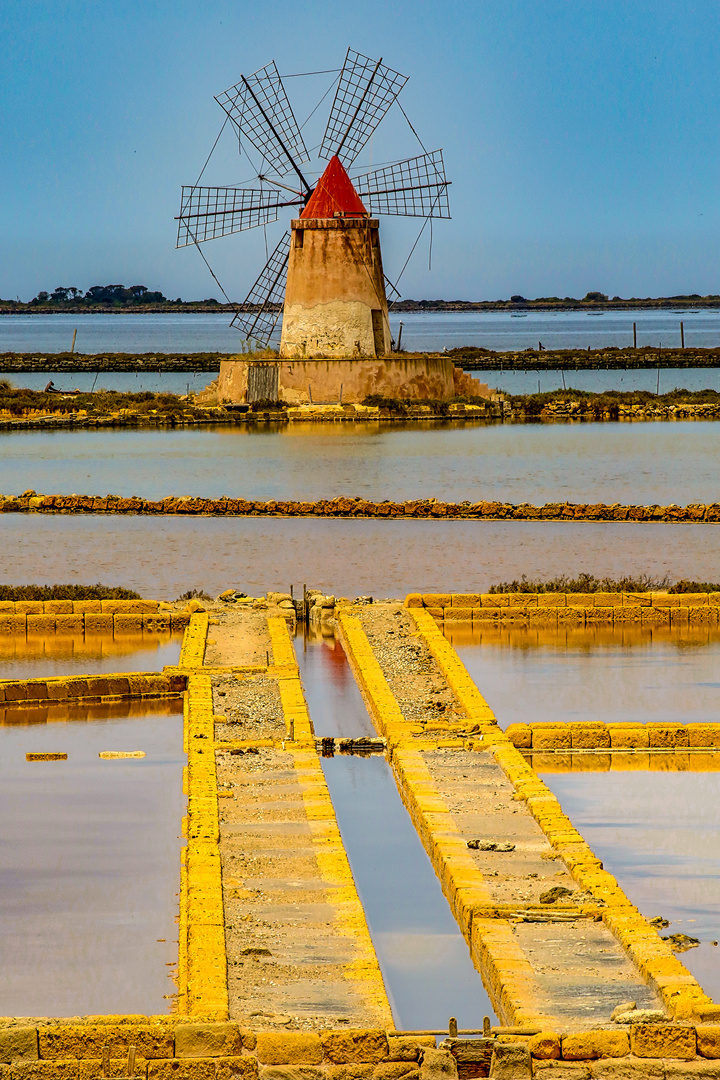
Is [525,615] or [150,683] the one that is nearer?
[150,683]

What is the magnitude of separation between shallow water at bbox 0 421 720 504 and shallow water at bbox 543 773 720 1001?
35.9 ft

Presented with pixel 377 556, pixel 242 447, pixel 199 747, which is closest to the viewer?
pixel 199 747

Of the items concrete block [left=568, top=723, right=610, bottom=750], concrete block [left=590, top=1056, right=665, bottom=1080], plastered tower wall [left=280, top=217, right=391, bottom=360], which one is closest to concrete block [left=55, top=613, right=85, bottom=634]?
concrete block [left=568, top=723, right=610, bottom=750]

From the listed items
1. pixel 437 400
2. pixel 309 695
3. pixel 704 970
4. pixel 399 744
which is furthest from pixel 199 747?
pixel 437 400

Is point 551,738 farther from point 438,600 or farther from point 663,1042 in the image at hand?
point 663,1042

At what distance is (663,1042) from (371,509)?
1265 cm

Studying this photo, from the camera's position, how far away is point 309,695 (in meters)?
8.52

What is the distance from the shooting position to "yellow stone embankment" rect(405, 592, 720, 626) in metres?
10.6

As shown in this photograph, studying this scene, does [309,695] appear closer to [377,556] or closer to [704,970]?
[704,970]

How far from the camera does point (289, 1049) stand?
3.95 m

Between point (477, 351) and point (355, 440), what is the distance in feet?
104

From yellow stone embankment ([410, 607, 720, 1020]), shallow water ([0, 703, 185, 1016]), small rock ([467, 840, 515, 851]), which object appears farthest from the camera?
small rock ([467, 840, 515, 851])

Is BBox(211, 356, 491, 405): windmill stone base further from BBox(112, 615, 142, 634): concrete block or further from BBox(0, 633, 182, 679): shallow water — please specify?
BBox(0, 633, 182, 679): shallow water

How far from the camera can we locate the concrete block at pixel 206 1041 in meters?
3.89
